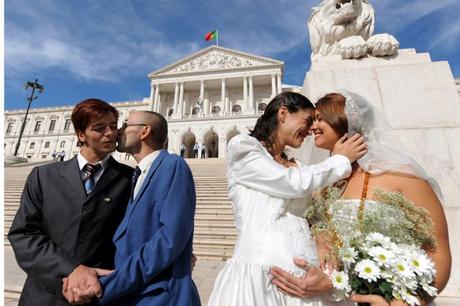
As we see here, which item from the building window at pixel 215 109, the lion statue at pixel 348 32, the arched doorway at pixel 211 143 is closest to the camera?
the lion statue at pixel 348 32

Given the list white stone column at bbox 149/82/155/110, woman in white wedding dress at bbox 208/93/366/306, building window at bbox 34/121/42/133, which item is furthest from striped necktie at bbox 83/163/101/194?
building window at bbox 34/121/42/133

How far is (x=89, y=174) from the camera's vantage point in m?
1.70

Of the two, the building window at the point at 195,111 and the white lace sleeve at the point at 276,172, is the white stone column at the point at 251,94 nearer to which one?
the building window at the point at 195,111

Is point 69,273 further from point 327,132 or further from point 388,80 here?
point 388,80

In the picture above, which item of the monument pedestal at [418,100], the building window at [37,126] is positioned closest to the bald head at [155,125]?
the monument pedestal at [418,100]

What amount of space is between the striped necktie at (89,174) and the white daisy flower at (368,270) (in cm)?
160

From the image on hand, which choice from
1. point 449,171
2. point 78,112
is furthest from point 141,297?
point 449,171

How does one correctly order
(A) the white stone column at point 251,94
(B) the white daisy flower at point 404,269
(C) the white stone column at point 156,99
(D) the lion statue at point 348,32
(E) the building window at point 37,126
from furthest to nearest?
(E) the building window at point 37,126 < (C) the white stone column at point 156,99 < (A) the white stone column at point 251,94 < (D) the lion statue at point 348,32 < (B) the white daisy flower at point 404,269

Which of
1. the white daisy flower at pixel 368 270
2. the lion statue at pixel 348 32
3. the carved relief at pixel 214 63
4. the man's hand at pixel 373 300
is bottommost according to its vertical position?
the man's hand at pixel 373 300

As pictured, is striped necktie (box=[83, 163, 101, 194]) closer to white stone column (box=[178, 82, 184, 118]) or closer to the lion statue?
the lion statue

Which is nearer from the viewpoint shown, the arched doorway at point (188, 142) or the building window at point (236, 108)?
the arched doorway at point (188, 142)

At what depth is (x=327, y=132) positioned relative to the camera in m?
1.53

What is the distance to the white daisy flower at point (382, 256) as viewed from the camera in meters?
1.06

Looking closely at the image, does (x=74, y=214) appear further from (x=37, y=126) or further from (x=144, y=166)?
(x=37, y=126)
